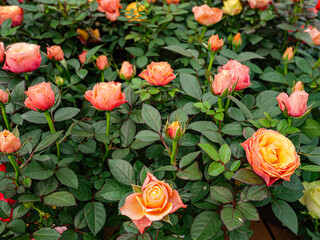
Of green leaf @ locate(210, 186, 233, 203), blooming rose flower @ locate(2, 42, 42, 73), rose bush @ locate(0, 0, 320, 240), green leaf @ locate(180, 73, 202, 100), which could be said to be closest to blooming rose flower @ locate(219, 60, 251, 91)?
rose bush @ locate(0, 0, 320, 240)

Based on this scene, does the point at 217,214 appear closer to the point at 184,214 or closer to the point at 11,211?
the point at 184,214

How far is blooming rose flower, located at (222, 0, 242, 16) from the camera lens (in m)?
1.03

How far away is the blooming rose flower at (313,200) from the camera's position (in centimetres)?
79

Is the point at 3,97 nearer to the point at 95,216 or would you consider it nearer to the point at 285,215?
the point at 95,216

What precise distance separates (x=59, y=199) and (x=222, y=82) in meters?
0.41

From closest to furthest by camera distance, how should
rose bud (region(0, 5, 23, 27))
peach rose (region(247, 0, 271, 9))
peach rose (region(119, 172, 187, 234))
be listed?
peach rose (region(119, 172, 187, 234)), rose bud (region(0, 5, 23, 27)), peach rose (region(247, 0, 271, 9))

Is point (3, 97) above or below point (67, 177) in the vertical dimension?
above

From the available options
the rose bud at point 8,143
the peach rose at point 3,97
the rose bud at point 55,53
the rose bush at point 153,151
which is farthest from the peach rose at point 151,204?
the rose bud at point 55,53

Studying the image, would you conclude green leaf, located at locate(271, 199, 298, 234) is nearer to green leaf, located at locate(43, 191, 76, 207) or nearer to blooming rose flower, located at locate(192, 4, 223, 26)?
green leaf, located at locate(43, 191, 76, 207)

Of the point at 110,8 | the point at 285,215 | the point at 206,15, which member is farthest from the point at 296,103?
the point at 110,8

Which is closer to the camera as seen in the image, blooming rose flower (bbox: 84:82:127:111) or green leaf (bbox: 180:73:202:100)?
blooming rose flower (bbox: 84:82:127:111)

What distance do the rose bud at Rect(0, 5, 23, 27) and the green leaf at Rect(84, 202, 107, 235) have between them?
2.33ft

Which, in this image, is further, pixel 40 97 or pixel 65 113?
pixel 65 113

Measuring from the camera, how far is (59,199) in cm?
54
